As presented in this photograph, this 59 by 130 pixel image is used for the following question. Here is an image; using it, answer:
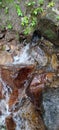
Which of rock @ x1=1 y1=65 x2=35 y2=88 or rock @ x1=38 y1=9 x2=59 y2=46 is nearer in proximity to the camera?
rock @ x1=1 y1=65 x2=35 y2=88

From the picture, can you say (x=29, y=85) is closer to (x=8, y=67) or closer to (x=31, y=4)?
(x=8, y=67)

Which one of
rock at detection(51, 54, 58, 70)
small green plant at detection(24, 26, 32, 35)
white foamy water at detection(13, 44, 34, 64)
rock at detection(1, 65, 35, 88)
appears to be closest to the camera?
rock at detection(1, 65, 35, 88)

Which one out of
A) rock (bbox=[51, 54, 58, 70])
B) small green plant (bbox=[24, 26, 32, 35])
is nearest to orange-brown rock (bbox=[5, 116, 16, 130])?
rock (bbox=[51, 54, 58, 70])

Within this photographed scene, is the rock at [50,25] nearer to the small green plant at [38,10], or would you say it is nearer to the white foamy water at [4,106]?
the small green plant at [38,10]

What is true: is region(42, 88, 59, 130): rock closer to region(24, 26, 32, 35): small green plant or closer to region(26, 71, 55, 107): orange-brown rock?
region(26, 71, 55, 107): orange-brown rock

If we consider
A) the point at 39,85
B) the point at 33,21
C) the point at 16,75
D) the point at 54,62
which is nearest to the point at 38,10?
the point at 33,21

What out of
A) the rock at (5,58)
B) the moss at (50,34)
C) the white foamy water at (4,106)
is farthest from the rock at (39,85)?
the rock at (5,58)
